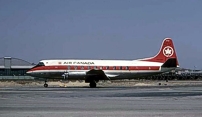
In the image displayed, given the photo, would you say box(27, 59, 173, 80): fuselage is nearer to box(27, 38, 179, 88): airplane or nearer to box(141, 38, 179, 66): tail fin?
box(27, 38, 179, 88): airplane

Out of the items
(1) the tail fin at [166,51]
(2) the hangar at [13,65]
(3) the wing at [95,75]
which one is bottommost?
(3) the wing at [95,75]

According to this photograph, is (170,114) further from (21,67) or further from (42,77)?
(21,67)

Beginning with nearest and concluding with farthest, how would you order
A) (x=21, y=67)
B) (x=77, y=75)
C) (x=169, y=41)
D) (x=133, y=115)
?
(x=133, y=115), (x=77, y=75), (x=169, y=41), (x=21, y=67)

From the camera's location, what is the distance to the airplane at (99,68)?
50656 millimetres

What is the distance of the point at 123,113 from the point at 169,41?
4399cm

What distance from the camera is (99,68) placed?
52.4m

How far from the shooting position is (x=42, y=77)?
171 ft

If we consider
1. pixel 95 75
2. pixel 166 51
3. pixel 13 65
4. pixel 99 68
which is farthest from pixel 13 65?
pixel 95 75

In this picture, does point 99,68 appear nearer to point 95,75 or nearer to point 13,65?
point 95,75

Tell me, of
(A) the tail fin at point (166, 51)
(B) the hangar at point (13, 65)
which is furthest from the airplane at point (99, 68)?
(B) the hangar at point (13, 65)

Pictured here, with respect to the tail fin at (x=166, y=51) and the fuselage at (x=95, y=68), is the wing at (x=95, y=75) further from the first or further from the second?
the tail fin at (x=166, y=51)

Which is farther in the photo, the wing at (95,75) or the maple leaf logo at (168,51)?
the maple leaf logo at (168,51)

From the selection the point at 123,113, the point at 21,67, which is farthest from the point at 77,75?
the point at 21,67

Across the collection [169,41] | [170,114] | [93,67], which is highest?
[169,41]
